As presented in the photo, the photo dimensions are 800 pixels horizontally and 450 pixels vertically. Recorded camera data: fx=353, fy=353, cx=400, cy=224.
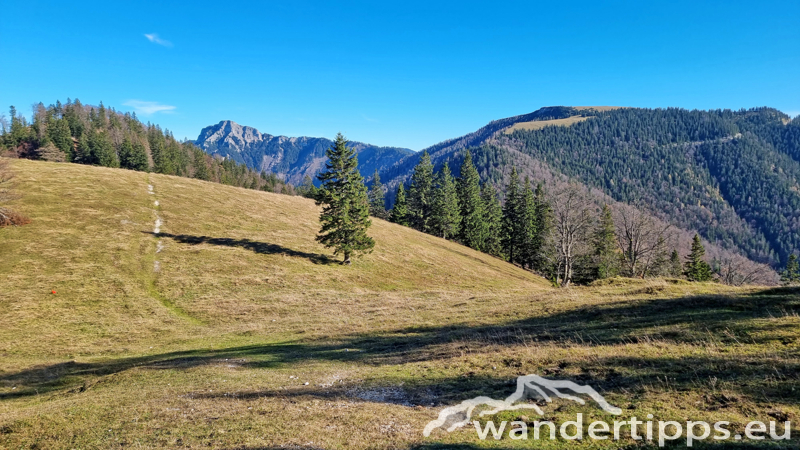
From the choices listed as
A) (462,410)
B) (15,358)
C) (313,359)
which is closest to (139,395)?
(313,359)

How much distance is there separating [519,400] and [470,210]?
77.4 metres

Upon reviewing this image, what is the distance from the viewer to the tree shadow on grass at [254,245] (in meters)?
50.0

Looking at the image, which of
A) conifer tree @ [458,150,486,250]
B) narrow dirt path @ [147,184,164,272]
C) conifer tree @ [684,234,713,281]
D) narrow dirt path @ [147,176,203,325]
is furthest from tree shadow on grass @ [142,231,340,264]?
conifer tree @ [684,234,713,281]

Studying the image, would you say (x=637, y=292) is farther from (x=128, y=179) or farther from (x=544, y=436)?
(x=128, y=179)

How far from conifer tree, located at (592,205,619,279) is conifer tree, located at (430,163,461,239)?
1191 inches

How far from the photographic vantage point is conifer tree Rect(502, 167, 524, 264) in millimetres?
78375

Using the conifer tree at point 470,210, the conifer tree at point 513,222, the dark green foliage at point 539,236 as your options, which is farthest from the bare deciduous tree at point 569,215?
the conifer tree at point 470,210

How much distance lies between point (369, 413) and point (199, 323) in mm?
27173

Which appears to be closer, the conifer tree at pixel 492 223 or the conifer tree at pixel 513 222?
the conifer tree at pixel 513 222

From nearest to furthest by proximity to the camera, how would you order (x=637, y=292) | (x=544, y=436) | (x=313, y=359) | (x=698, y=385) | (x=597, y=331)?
(x=544, y=436), (x=698, y=385), (x=597, y=331), (x=313, y=359), (x=637, y=292)

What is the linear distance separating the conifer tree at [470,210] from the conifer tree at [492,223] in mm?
1623

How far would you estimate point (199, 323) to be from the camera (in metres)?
30.6

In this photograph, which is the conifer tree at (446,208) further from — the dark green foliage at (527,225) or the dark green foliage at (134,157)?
the dark green foliage at (134,157)

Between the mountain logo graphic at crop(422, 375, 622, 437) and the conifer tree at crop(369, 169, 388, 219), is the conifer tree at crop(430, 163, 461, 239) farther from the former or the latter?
the mountain logo graphic at crop(422, 375, 622, 437)
